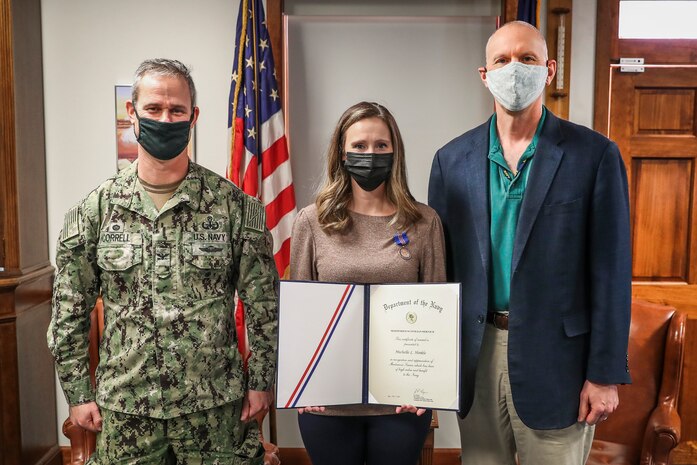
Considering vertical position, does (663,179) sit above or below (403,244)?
above

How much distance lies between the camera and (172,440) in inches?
62.6

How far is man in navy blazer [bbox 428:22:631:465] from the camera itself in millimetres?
1575

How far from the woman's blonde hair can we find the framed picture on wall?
139 centimetres

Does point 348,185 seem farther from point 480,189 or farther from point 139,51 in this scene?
point 139,51

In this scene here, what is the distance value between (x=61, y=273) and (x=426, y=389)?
102cm

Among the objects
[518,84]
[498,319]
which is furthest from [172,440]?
[518,84]

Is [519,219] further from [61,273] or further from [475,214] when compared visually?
[61,273]

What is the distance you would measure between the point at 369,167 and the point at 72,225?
816 mm

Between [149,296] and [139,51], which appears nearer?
[149,296]

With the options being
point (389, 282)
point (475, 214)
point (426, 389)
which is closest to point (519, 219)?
point (475, 214)

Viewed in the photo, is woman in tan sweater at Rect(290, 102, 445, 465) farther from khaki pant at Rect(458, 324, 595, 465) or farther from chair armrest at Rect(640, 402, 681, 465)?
chair armrest at Rect(640, 402, 681, 465)

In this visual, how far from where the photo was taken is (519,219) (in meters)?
1.58

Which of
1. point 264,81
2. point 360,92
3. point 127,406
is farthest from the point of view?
point 360,92
